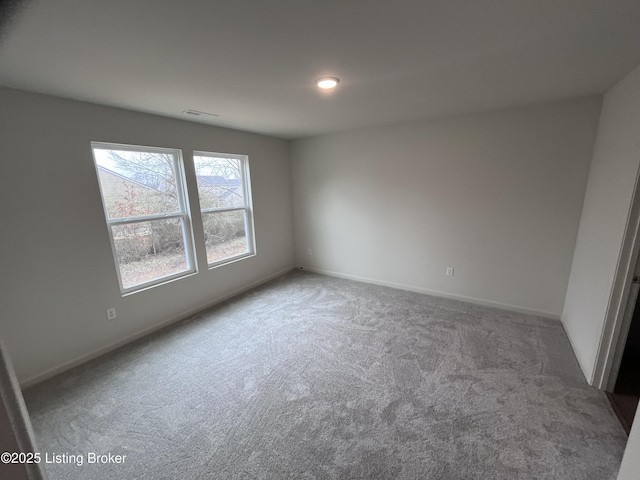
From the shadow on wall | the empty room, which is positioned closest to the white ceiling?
the empty room

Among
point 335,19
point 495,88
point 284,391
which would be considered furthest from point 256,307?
point 495,88

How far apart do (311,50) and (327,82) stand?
0.47 m

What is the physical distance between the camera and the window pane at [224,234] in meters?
3.62

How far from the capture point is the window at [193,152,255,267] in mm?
3520

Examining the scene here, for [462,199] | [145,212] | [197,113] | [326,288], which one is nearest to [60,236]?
[145,212]

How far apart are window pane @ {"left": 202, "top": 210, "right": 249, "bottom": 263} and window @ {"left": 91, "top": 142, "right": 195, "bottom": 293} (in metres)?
0.30

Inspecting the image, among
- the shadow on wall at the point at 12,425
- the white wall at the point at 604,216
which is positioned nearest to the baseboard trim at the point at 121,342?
the shadow on wall at the point at 12,425

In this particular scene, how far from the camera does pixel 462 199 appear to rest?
3.35m

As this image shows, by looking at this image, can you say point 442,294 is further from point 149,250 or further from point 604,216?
point 149,250

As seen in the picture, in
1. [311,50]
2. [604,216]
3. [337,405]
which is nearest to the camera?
[311,50]

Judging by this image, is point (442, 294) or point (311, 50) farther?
point (442, 294)

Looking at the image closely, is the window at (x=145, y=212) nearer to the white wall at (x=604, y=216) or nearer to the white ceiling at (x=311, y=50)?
the white ceiling at (x=311, y=50)

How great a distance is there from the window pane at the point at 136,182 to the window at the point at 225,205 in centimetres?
37

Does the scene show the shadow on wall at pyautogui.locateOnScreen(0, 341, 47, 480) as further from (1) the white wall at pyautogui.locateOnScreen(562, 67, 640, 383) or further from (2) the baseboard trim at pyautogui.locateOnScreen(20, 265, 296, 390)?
(1) the white wall at pyautogui.locateOnScreen(562, 67, 640, 383)
